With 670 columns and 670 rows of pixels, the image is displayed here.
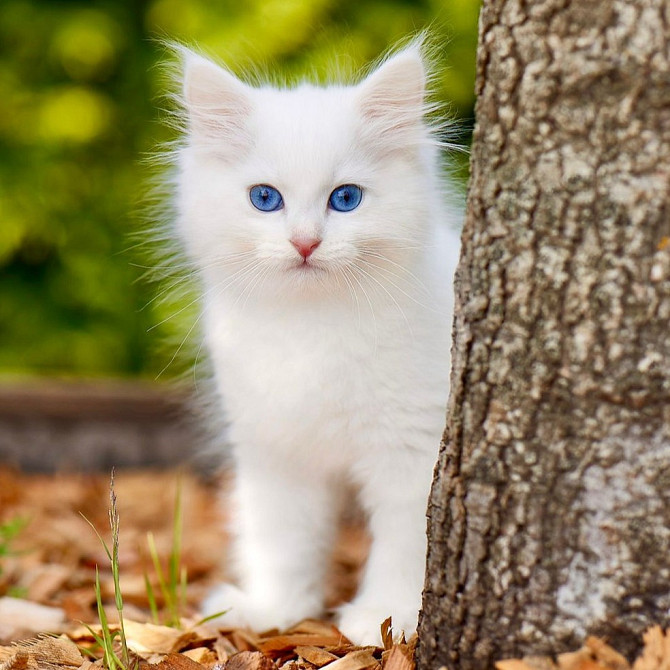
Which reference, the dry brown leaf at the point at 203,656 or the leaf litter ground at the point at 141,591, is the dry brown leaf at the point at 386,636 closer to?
the leaf litter ground at the point at 141,591

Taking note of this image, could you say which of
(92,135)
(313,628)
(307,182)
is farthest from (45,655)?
(92,135)

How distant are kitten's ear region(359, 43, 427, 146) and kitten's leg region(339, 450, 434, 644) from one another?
80 centimetres

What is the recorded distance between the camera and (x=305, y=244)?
1992 mm

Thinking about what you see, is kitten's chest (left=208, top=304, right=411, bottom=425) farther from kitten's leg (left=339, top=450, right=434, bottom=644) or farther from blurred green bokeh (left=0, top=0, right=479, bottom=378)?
blurred green bokeh (left=0, top=0, right=479, bottom=378)

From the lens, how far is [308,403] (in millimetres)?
2129

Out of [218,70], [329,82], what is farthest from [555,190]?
[329,82]

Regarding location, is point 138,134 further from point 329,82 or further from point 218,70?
point 218,70

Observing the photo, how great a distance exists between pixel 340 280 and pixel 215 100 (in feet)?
1.85

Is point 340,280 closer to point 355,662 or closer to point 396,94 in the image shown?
point 396,94

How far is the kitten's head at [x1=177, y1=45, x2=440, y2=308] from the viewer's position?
2.05 metres

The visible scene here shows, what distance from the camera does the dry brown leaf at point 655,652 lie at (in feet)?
4.60

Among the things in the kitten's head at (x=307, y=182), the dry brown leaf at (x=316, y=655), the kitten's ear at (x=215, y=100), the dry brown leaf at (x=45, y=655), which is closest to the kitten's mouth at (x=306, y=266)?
the kitten's head at (x=307, y=182)

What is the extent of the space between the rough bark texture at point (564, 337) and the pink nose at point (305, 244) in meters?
0.48

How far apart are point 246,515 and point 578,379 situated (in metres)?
1.35
